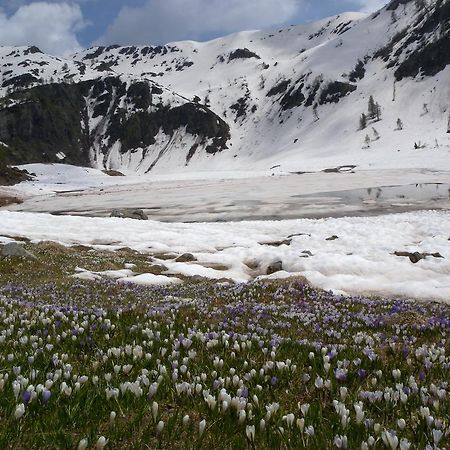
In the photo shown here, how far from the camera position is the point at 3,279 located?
50.0 feet

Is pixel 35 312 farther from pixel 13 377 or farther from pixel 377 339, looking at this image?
pixel 377 339

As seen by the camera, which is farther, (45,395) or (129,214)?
(129,214)

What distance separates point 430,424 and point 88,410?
2633 millimetres

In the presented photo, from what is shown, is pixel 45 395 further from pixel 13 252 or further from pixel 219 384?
pixel 13 252

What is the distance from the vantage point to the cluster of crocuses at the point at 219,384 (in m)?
3.14

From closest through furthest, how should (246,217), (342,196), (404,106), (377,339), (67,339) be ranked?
(67,339)
(377,339)
(246,217)
(342,196)
(404,106)

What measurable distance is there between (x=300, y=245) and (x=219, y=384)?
24435 millimetres

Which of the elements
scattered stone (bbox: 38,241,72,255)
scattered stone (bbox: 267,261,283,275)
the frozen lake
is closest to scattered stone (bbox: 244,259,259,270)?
scattered stone (bbox: 267,261,283,275)

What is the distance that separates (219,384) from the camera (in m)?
4.16

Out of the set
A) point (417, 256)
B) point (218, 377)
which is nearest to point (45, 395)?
point (218, 377)

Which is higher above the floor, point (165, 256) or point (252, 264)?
point (165, 256)

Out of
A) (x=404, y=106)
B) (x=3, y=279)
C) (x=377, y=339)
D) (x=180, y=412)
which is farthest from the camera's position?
(x=404, y=106)

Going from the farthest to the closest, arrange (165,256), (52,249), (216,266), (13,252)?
(165,256)
(52,249)
(216,266)
(13,252)

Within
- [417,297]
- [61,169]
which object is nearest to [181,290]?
[417,297]
